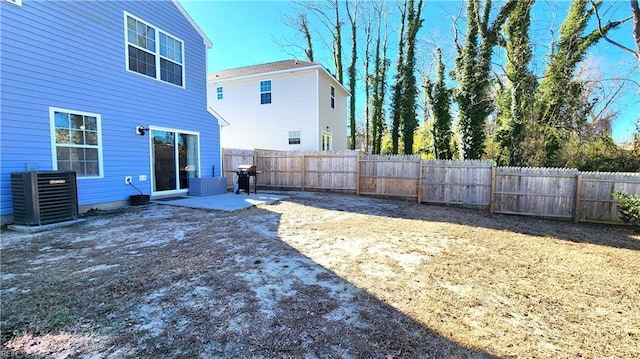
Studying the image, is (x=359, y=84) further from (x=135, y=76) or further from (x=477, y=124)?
(x=135, y=76)

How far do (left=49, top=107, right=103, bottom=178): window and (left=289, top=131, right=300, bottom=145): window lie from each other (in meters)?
8.93

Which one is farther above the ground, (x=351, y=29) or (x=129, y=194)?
(x=351, y=29)

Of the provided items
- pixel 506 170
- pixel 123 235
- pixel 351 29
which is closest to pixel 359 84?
pixel 351 29

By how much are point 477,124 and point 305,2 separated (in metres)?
15.1

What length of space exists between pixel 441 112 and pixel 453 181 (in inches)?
330

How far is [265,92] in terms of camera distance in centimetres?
1495

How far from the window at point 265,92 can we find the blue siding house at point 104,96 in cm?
519

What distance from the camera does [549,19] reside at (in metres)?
12.2

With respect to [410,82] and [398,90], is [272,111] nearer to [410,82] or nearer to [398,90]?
[398,90]

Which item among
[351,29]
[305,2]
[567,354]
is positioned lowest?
[567,354]

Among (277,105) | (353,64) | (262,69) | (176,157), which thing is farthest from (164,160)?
(353,64)

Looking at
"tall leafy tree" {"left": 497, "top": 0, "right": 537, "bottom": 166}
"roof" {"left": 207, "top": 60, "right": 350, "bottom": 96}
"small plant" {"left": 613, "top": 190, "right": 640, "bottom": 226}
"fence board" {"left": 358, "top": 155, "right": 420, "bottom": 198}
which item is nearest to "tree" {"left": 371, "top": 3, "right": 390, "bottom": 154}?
"roof" {"left": 207, "top": 60, "right": 350, "bottom": 96}

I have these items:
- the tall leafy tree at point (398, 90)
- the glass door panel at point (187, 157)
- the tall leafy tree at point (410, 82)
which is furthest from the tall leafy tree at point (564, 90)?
the glass door panel at point (187, 157)

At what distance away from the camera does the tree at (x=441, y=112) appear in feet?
52.0
